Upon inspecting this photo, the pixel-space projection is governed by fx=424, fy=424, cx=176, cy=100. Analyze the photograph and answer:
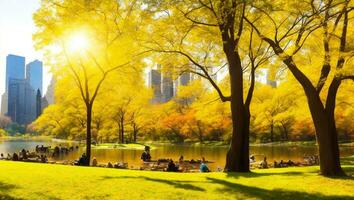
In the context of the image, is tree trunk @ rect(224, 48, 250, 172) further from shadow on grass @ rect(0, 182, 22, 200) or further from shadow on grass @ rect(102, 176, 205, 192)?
shadow on grass @ rect(0, 182, 22, 200)

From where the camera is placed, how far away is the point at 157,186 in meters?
15.1

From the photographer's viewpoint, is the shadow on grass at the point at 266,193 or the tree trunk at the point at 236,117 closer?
the shadow on grass at the point at 266,193

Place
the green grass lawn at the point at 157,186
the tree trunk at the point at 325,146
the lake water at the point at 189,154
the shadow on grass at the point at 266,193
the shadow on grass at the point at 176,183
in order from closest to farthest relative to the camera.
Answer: the green grass lawn at the point at 157,186
the shadow on grass at the point at 266,193
the shadow on grass at the point at 176,183
the tree trunk at the point at 325,146
the lake water at the point at 189,154

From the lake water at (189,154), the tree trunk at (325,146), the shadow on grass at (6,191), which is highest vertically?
the tree trunk at (325,146)

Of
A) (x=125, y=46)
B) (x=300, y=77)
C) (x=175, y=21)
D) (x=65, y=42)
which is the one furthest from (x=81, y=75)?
(x=300, y=77)

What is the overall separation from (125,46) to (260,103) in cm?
5022

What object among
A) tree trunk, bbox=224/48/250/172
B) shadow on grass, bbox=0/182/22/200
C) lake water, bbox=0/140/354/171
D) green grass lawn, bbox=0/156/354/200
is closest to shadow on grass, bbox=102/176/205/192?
green grass lawn, bbox=0/156/354/200

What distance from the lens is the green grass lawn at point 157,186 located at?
13336 millimetres

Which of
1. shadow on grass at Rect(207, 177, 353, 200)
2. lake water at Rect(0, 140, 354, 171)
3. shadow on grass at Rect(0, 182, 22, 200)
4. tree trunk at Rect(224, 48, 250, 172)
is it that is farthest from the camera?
lake water at Rect(0, 140, 354, 171)

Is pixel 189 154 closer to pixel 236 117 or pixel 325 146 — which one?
pixel 236 117

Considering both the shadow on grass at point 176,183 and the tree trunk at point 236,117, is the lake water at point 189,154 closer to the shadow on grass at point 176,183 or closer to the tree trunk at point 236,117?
the tree trunk at point 236,117

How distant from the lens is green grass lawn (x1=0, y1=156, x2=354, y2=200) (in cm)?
1334

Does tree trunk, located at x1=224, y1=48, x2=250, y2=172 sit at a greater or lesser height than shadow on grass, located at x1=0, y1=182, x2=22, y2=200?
greater

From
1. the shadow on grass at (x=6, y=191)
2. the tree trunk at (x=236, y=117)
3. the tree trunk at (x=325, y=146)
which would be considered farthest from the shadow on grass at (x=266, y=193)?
the shadow on grass at (x=6, y=191)
